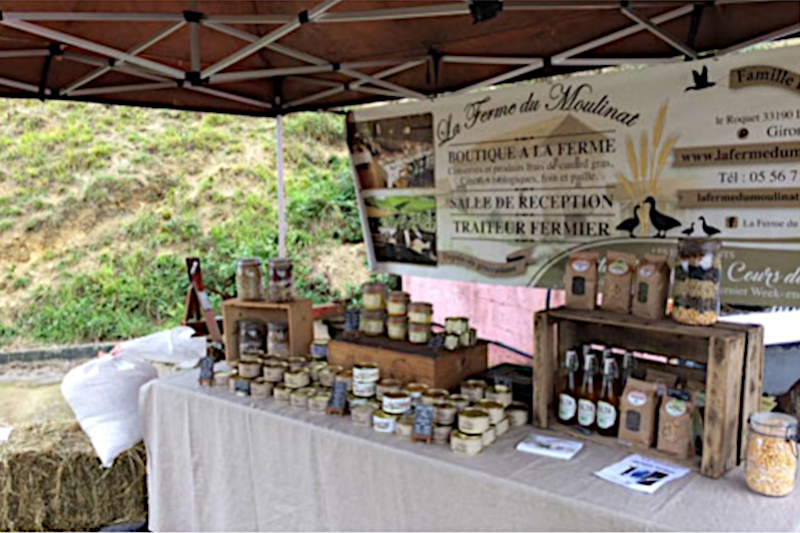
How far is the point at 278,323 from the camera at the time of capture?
99.7 inches

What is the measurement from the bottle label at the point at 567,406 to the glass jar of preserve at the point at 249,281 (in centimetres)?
134

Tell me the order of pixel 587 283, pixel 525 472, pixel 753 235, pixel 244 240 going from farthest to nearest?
pixel 244 240
pixel 753 235
pixel 587 283
pixel 525 472

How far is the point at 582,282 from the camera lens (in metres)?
1.75

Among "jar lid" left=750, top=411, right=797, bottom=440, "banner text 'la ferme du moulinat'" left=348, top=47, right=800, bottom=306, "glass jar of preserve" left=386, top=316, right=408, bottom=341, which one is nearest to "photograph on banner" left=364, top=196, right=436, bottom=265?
"banner text 'la ferme du moulinat'" left=348, top=47, right=800, bottom=306

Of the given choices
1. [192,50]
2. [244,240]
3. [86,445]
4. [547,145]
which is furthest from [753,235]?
[244,240]

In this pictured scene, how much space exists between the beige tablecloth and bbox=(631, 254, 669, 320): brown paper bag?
1.26 feet

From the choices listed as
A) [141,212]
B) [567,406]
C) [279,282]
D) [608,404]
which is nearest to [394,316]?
[279,282]

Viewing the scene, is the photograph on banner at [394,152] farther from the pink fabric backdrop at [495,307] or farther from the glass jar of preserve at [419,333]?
the pink fabric backdrop at [495,307]

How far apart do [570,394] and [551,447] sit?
0.17 m

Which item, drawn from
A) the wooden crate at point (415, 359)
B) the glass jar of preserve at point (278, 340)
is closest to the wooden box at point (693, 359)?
A: the wooden crate at point (415, 359)

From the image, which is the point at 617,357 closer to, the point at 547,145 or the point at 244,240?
the point at 547,145

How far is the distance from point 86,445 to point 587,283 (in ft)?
7.97

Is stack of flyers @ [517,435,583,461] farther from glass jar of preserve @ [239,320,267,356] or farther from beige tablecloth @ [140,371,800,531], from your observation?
glass jar of preserve @ [239,320,267,356]

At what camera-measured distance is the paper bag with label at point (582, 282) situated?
1739 mm
